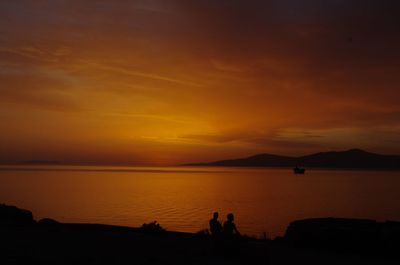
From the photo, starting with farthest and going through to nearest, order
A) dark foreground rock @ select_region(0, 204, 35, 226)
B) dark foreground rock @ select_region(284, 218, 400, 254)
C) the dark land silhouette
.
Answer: dark foreground rock @ select_region(0, 204, 35, 226)
dark foreground rock @ select_region(284, 218, 400, 254)
the dark land silhouette

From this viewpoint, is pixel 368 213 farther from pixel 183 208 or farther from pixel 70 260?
Result: pixel 70 260

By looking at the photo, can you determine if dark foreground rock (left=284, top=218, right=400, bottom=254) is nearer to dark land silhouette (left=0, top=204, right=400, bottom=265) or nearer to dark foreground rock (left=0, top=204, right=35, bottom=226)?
dark land silhouette (left=0, top=204, right=400, bottom=265)

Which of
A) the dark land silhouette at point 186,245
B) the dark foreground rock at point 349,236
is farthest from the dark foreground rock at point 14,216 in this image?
the dark foreground rock at point 349,236

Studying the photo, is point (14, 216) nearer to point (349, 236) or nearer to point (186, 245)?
point (186, 245)

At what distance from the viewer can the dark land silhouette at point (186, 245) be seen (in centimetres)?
1313

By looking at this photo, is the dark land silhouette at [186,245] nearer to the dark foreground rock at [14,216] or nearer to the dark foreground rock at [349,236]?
the dark foreground rock at [349,236]

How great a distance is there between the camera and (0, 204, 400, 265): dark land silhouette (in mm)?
13133

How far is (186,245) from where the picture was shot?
15.8 m

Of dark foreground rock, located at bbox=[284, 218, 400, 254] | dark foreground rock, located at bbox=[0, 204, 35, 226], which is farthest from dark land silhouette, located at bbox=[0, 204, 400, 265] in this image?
dark foreground rock, located at bbox=[0, 204, 35, 226]

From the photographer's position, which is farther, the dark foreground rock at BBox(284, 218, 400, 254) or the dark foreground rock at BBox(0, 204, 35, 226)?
the dark foreground rock at BBox(0, 204, 35, 226)

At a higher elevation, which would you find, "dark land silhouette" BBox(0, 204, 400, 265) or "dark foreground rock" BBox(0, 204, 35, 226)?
"dark foreground rock" BBox(0, 204, 35, 226)

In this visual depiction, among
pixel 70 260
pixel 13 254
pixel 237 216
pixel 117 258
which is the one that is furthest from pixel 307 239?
pixel 237 216

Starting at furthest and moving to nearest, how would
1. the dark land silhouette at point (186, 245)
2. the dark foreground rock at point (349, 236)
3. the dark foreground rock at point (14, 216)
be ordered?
the dark foreground rock at point (14, 216)
the dark foreground rock at point (349, 236)
the dark land silhouette at point (186, 245)

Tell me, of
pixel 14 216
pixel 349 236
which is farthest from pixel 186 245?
pixel 14 216
